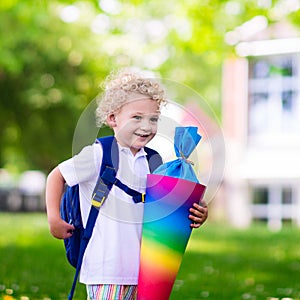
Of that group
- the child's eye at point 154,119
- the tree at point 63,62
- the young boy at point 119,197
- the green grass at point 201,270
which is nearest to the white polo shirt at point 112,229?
the young boy at point 119,197

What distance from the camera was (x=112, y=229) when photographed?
13.4 feet

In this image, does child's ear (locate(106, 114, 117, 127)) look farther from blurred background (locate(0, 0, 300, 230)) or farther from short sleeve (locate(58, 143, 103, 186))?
blurred background (locate(0, 0, 300, 230))

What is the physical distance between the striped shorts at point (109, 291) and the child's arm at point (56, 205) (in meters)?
0.29

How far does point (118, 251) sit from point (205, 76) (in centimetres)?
3273

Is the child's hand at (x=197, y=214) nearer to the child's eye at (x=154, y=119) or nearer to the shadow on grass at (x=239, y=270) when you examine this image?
the child's eye at (x=154, y=119)

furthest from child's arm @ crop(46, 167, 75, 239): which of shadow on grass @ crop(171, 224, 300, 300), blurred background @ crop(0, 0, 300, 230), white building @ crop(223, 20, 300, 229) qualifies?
white building @ crop(223, 20, 300, 229)

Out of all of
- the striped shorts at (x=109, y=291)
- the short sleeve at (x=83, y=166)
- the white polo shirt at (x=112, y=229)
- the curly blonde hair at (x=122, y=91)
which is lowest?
the striped shorts at (x=109, y=291)

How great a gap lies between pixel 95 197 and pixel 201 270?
18.5 ft

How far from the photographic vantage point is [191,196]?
3980 millimetres

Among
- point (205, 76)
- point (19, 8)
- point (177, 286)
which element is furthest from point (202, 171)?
point (205, 76)

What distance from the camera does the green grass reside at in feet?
23.0

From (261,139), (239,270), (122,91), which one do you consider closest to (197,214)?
(122,91)

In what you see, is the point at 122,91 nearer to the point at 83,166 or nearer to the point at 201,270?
the point at 83,166

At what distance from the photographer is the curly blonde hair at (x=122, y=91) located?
413 cm
